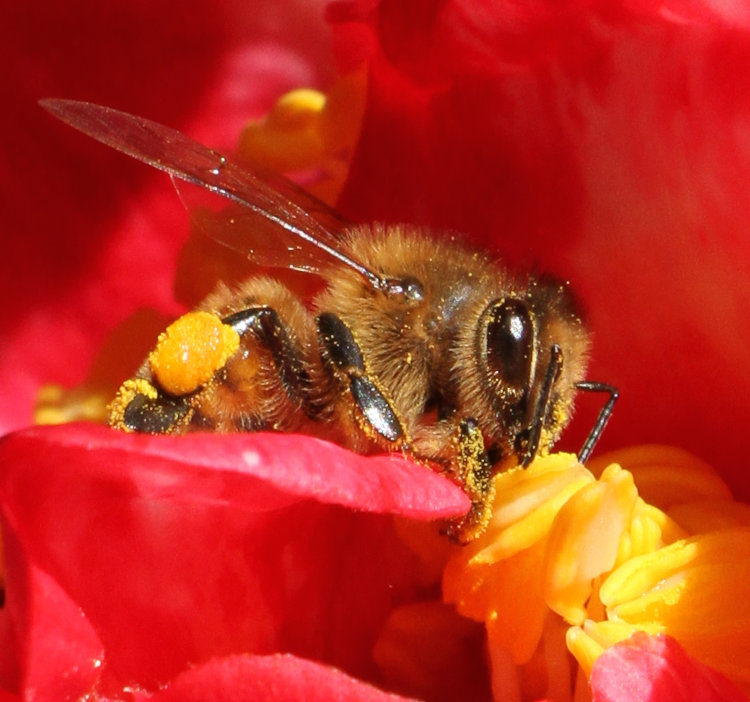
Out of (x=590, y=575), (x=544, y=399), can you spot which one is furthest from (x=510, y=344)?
(x=590, y=575)

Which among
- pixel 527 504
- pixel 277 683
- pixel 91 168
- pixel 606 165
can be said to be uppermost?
pixel 606 165

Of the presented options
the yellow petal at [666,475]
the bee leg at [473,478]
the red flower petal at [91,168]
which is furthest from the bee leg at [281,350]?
the red flower petal at [91,168]

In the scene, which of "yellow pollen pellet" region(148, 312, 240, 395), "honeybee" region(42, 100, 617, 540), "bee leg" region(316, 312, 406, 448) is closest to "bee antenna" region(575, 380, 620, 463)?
"honeybee" region(42, 100, 617, 540)

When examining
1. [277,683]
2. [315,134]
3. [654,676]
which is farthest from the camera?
[315,134]

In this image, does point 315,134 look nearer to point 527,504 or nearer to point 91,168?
point 91,168

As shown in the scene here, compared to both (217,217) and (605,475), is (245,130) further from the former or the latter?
(605,475)

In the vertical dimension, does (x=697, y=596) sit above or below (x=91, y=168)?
below

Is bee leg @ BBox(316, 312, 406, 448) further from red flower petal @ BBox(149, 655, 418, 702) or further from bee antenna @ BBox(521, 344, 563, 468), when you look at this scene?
red flower petal @ BBox(149, 655, 418, 702)
